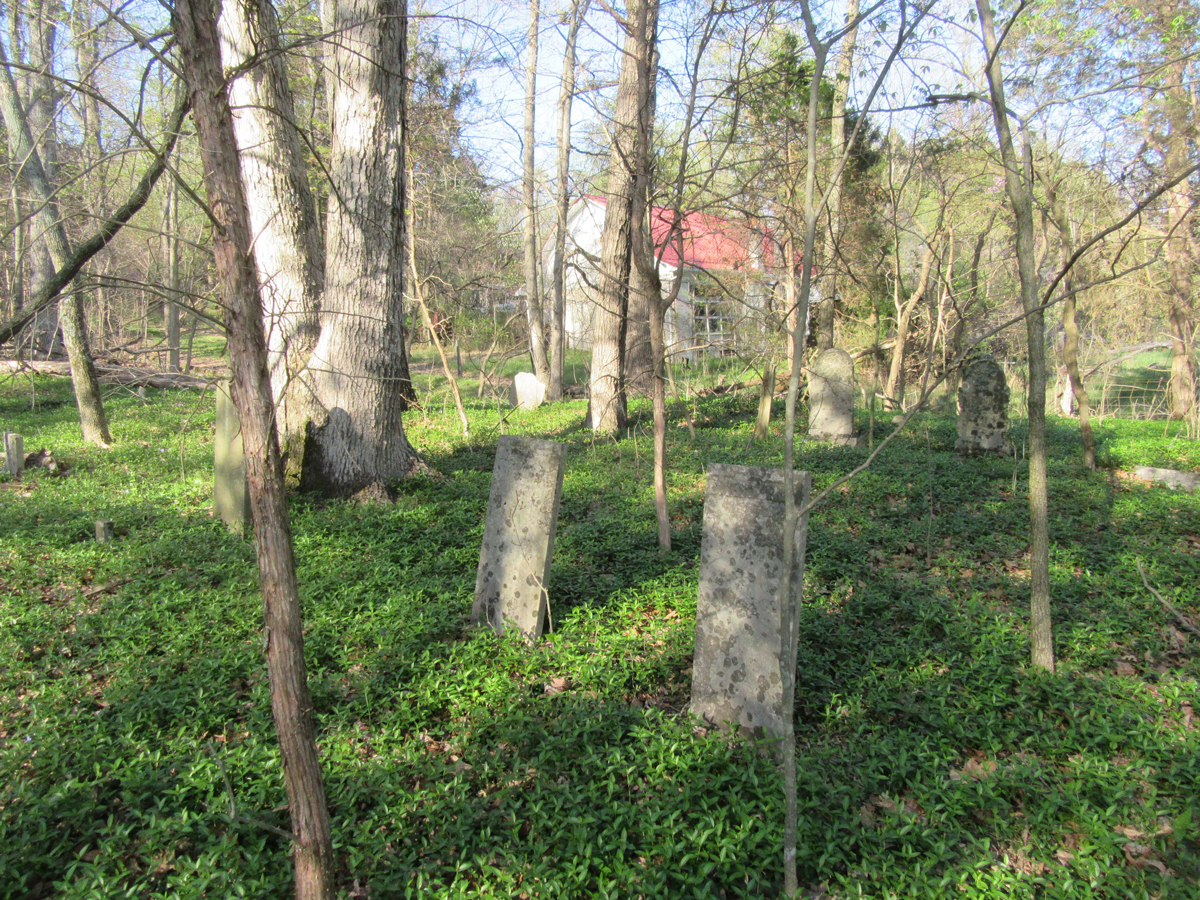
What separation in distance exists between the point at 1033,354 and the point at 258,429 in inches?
148

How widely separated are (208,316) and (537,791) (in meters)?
2.23

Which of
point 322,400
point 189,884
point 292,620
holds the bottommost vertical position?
point 189,884

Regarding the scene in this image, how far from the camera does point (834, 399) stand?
32.1 feet

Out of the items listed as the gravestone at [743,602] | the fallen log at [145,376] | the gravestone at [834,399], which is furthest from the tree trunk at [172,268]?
the gravestone at [834,399]

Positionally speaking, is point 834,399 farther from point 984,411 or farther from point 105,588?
point 105,588

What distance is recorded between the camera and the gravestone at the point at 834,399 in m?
9.76

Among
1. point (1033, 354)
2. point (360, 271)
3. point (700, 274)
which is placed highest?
point (700, 274)

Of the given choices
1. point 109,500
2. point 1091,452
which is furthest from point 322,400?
point 1091,452

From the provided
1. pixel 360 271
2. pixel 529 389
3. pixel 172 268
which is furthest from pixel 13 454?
pixel 529 389

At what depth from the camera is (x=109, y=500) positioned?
257 inches

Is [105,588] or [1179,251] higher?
[1179,251]

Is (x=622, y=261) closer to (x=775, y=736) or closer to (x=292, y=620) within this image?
(x=775, y=736)

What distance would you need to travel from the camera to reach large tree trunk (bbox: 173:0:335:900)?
1.96m

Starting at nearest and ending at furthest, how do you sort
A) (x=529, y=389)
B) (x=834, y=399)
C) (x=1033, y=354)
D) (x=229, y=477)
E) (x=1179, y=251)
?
1. (x=1033, y=354)
2. (x=229, y=477)
3. (x=834, y=399)
4. (x=1179, y=251)
5. (x=529, y=389)
